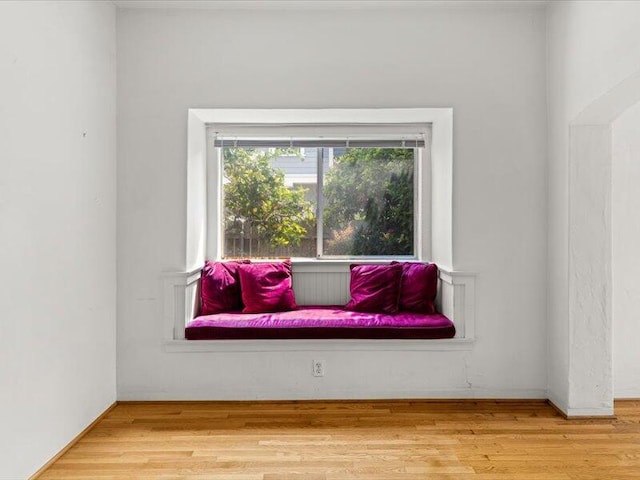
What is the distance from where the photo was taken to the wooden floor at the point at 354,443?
2.25 metres

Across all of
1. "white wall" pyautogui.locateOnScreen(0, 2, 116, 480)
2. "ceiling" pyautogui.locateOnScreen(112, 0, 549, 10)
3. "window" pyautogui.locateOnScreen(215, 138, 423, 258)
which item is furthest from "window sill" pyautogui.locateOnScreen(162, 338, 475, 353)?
"ceiling" pyautogui.locateOnScreen(112, 0, 549, 10)

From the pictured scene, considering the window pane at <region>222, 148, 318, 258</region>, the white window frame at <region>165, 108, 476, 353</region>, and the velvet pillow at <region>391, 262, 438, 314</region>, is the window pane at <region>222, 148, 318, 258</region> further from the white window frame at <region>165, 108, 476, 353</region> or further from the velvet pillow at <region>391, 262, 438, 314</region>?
the velvet pillow at <region>391, 262, 438, 314</region>

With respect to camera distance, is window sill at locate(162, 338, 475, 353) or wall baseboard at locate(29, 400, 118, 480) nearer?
wall baseboard at locate(29, 400, 118, 480)

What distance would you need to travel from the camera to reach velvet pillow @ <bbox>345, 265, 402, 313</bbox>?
337 centimetres

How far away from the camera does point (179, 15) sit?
3111 millimetres

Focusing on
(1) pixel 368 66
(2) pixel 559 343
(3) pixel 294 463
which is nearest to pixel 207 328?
(3) pixel 294 463

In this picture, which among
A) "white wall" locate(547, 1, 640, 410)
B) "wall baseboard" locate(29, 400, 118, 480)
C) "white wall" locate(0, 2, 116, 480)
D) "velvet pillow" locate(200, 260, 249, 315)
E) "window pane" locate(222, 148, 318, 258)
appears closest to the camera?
"white wall" locate(0, 2, 116, 480)

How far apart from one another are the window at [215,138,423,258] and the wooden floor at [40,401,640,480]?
1240mm

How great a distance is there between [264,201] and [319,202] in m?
0.44

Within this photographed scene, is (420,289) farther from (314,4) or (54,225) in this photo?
(54,225)

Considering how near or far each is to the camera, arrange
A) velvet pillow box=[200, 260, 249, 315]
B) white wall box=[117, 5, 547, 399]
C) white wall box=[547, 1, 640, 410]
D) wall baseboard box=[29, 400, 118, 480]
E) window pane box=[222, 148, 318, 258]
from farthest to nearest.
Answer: window pane box=[222, 148, 318, 258] → velvet pillow box=[200, 260, 249, 315] → white wall box=[117, 5, 547, 399] → white wall box=[547, 1, 640, 410] → wall baseboard box=[29, 400, 118, 480]

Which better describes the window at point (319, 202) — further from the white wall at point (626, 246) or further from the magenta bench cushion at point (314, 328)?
the white wall at point (626, 246)

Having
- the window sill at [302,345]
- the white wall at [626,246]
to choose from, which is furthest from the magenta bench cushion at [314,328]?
the white wall at [626,246]

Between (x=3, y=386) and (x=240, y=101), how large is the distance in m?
2.08
